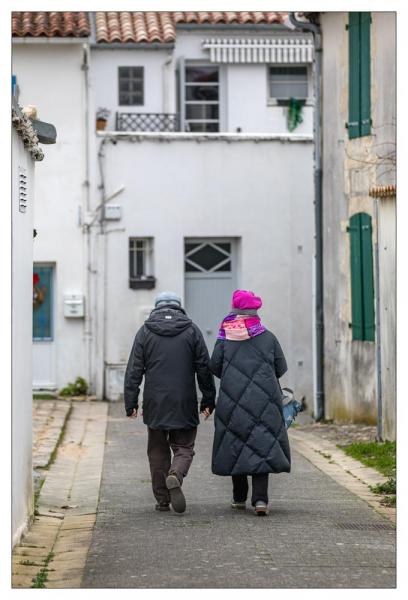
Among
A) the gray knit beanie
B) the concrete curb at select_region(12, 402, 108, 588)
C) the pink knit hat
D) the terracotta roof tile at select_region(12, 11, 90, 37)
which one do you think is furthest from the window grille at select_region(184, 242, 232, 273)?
the pink knit hat

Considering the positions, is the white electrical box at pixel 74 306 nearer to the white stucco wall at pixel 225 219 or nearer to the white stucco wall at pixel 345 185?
the white stucco wall at pixel 225 219

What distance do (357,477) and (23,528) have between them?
4.33 m

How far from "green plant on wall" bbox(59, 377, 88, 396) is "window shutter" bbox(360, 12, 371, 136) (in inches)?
311

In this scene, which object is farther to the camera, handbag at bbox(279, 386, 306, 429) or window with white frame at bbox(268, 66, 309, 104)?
window with white frame at bbox(268, 66, 309, 104)

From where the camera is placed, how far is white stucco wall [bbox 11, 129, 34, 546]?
8773 mm

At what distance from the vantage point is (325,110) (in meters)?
19.3

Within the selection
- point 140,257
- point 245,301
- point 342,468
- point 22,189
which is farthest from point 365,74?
point 22,189

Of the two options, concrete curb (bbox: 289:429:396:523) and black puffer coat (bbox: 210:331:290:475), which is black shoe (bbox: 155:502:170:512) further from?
concrete curb (bbox: 289:429:396:523)

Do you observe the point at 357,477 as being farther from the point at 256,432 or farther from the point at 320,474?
the point at 256,432

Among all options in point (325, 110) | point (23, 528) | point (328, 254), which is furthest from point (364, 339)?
point (23, 528)

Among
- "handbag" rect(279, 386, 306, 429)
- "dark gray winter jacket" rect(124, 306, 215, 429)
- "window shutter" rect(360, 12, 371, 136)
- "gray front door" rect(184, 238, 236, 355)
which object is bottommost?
"handbag" rect(279, 386, 306, 429)

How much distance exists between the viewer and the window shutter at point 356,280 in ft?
58.4

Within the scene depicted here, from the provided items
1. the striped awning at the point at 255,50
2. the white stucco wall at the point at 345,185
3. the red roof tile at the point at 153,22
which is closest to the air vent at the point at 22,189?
the white stucco wall at the point at 345,185

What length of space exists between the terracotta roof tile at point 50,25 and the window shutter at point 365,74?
22.6 ft
